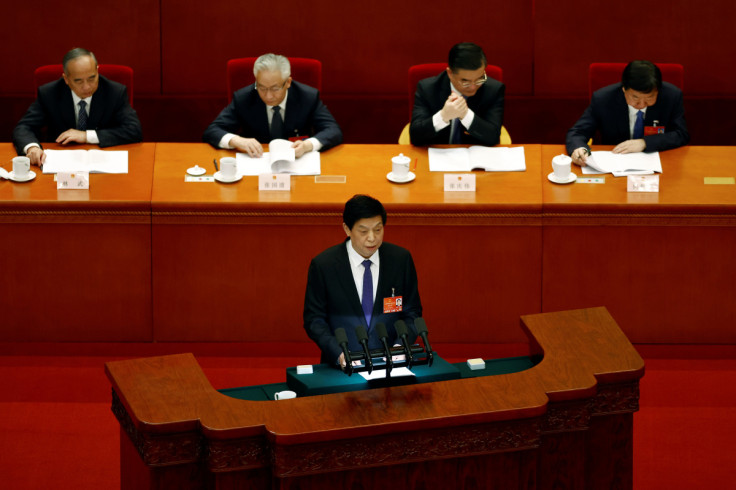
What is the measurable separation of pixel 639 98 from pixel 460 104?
0.81m

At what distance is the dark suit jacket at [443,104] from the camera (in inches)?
221

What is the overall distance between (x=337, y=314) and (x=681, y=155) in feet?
7.51

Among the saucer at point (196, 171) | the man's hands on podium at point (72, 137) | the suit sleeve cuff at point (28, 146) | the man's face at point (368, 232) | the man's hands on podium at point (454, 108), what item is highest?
the man's hands on podium at point (454, 108)

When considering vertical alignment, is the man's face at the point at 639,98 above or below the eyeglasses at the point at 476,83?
below

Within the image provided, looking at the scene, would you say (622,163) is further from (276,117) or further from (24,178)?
(24,178)

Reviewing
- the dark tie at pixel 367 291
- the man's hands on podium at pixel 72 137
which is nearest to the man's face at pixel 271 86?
the man's hands on podium at pixel 72 137

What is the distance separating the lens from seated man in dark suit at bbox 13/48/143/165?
5.57 meters

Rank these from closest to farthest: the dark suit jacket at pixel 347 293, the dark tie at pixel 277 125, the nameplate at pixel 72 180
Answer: the dark suit jacket at pixel 347 293 → the nameplate at pixel 72 180 → the dark tie at pixel 277 125

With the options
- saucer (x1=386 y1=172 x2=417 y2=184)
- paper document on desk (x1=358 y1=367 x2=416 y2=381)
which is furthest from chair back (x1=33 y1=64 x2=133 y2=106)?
paper document on desk (x1=358 y1=367 x2=416 y2=381)

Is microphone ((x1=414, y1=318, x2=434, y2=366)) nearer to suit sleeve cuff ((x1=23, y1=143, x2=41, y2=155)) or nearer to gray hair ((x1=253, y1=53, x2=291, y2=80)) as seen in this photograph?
gray hair ((x1=253, y1=53, x2=291, y2=80))

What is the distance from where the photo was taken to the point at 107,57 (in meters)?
6.93

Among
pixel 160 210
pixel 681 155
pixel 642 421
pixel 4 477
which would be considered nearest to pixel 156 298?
pixel 160 210

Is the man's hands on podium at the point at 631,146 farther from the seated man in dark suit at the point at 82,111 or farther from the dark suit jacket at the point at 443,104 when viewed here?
the seated man in dark suit at the point at 82,111

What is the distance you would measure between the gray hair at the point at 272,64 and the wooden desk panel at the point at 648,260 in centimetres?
136
